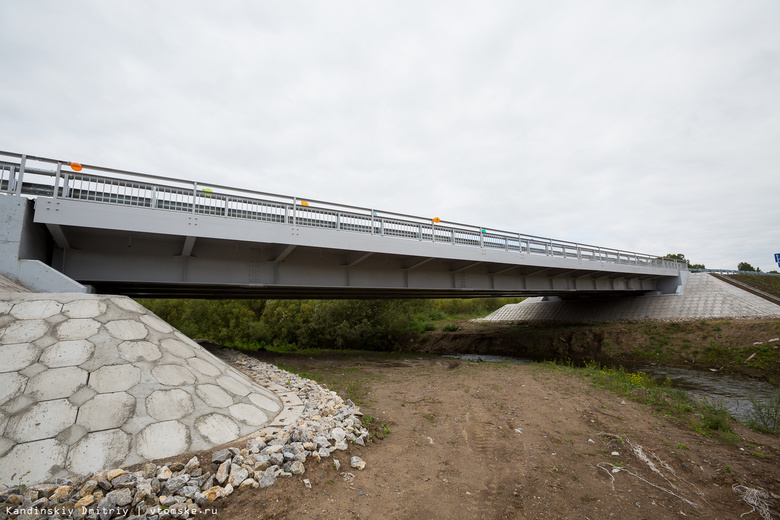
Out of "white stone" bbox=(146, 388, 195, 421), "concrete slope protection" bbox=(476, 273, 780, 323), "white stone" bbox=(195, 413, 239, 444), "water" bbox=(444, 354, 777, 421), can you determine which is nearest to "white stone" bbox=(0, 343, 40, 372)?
"white stone" bbox=(146, 388, 195, 421)

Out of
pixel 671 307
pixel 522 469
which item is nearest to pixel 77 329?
pixel 522 469

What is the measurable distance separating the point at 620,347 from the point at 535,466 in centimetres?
2497

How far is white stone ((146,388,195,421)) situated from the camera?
5.53 meters

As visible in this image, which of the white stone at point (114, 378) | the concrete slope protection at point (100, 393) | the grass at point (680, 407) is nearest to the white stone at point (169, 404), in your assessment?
the concrete slope protection at point (100, 393)

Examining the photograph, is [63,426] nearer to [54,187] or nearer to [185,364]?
[185,364]

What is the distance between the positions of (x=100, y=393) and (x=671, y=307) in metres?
38.7

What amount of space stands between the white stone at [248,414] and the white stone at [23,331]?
3601 mm

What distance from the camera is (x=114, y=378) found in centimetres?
580

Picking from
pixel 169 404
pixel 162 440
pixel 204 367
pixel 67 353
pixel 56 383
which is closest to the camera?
pixel 162 440

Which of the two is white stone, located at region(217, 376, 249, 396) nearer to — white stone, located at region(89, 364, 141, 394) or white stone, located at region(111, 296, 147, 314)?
white stone, located at region(89, 364, 141, 394)

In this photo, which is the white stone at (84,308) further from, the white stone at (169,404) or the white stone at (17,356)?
the white stone at (169,404)

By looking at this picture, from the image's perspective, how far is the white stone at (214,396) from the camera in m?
6.30

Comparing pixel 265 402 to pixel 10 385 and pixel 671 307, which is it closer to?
→ pixel 10 385

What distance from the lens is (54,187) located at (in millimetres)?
9789
